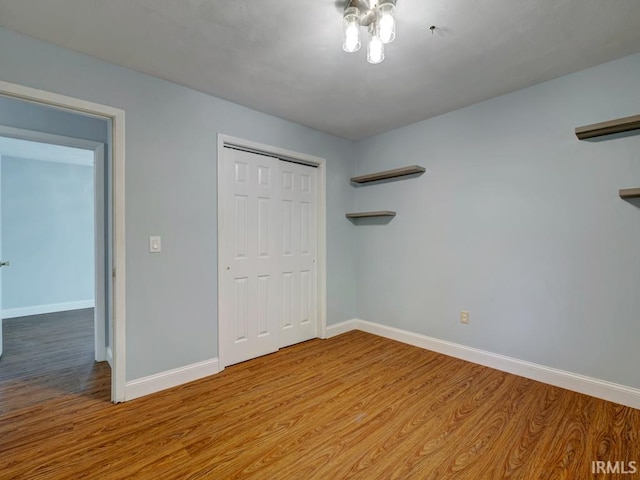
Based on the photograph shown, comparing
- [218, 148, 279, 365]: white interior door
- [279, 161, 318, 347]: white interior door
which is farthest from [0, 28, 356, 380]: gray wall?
[279, 161, 318, 347]: white interior door

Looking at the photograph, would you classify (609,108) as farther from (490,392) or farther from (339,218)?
(339,218)

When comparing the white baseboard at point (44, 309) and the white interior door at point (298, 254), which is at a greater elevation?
the white interior door at point (298, 254)

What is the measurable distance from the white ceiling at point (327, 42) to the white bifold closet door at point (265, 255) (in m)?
0.82

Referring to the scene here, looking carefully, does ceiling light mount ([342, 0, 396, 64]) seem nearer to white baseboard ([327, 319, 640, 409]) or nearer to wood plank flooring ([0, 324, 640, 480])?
wood plank flooring ([0, 324, 640, 480])

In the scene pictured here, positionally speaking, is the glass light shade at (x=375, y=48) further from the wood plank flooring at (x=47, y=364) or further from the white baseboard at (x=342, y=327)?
the wood plank flooring at (x=47, y=364)

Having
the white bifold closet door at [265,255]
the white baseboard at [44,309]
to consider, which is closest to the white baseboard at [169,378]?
the white bifold closet door at [265,255]

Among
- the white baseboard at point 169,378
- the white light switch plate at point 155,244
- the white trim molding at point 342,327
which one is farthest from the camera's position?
the white trim molding at point 342,327

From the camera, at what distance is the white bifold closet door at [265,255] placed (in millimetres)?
2887

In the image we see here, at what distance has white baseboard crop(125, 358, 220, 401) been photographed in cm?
227

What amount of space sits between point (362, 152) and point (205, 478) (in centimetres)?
363

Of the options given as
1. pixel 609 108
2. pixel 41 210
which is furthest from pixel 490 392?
pixel 41 210

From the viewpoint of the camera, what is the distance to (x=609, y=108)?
7.24 ft

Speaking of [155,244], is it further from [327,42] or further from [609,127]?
[609,127]

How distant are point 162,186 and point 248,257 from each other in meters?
1.03
